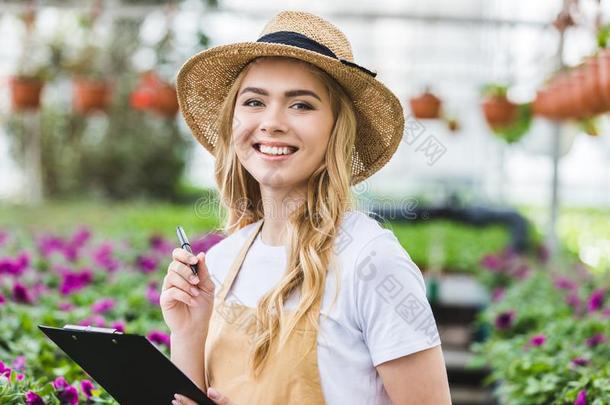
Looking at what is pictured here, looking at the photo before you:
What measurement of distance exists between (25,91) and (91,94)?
887mm

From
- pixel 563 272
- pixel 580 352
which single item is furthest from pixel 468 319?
pixel 580 352

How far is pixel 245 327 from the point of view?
1399 mm

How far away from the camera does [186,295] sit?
4.58 feet

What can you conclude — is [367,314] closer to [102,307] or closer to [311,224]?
[311,224]

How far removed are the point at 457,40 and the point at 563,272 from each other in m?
11.4

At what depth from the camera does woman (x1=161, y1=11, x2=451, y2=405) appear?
1.26m

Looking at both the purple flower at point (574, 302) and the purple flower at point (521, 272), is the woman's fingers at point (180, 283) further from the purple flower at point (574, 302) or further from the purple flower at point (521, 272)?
the purple flower at point (521, 272)

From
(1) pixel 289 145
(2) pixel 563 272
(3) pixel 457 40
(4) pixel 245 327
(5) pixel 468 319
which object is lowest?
(5) pixel 468 319

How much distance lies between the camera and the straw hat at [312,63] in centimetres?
139

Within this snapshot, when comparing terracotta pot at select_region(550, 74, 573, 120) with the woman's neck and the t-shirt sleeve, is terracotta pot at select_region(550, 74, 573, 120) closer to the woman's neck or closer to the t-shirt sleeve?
the woman's neck

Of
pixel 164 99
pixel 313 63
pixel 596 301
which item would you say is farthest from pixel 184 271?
pixel 164 99

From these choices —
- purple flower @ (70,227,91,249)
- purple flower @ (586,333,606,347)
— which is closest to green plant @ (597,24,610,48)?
purple flower @ (586,333,606,347)

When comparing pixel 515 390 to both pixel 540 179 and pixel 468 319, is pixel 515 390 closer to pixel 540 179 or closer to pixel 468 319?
pixel 468 319

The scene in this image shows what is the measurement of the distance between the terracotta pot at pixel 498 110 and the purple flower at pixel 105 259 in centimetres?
397
